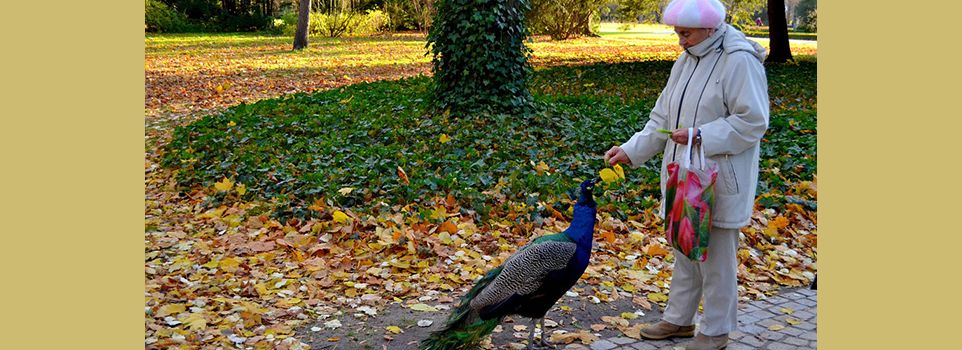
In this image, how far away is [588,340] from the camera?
4.70 meters

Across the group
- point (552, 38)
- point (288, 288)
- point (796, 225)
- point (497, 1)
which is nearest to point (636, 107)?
point (497, 1)

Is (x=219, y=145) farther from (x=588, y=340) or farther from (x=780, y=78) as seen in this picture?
(x=780, y=78)

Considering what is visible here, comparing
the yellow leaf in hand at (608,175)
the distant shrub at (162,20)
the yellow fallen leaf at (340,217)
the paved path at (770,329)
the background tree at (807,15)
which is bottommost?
the paved path at (770,329)

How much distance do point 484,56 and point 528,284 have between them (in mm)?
6220

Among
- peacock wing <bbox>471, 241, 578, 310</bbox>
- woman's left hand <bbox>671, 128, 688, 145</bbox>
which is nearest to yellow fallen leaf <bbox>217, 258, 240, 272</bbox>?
peacock wing <bbox>471, 241, 578, 310</bbox>

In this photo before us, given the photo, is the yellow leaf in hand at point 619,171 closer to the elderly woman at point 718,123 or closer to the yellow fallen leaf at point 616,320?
the yellow fallen leaf at point 616,320

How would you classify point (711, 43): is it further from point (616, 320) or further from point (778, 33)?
point (778, 33)

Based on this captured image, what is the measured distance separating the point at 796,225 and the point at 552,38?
25037 millimetres

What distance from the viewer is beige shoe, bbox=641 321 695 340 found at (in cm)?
466

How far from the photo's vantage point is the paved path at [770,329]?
4.63 m

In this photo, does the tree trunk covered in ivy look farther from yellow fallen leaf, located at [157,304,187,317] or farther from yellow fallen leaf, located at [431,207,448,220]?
yellow fallen leaf, located at [157,304,187,317]

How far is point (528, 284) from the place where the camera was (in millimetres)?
4211

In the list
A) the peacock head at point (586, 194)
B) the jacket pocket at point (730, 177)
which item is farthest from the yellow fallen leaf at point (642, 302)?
the jacket pocket at point (730, 177)

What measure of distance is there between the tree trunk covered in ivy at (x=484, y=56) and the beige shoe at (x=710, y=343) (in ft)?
19.4
